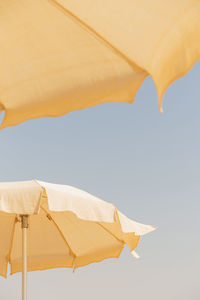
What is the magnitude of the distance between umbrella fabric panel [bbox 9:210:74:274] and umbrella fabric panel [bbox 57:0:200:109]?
396cm

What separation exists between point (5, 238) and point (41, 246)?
0.50 m

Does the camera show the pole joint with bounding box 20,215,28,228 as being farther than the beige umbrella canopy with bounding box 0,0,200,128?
Yes

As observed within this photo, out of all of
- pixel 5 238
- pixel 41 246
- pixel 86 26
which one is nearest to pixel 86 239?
pixel 41 246

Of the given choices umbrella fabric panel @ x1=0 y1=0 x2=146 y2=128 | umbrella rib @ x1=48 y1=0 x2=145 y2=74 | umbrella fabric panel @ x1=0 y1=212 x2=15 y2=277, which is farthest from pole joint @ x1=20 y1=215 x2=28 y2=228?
umbrella rib @ x1=48 y1=0 x2=145 y2=74

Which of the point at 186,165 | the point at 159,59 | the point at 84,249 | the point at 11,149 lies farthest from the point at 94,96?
the point at 11,149

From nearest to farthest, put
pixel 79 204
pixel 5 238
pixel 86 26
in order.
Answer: pixel 86 26 < pixel 79 204 < pixel 5 238

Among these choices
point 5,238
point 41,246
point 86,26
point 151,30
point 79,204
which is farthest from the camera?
point 41,246

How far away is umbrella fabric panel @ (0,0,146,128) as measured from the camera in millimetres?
2025

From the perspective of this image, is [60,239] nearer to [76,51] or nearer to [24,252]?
[24,252]

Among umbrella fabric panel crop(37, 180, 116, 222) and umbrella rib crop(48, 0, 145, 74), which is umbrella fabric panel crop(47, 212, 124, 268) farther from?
umbrella rib crop(48, 0, 145, 74)

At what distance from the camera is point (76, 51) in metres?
2.12

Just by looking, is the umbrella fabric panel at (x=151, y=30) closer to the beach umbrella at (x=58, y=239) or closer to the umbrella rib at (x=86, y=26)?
the umbrella rib at (x=86, y=26)

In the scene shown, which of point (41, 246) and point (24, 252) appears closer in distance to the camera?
point (24, 252)

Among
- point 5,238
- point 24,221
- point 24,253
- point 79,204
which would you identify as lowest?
point 5,238
